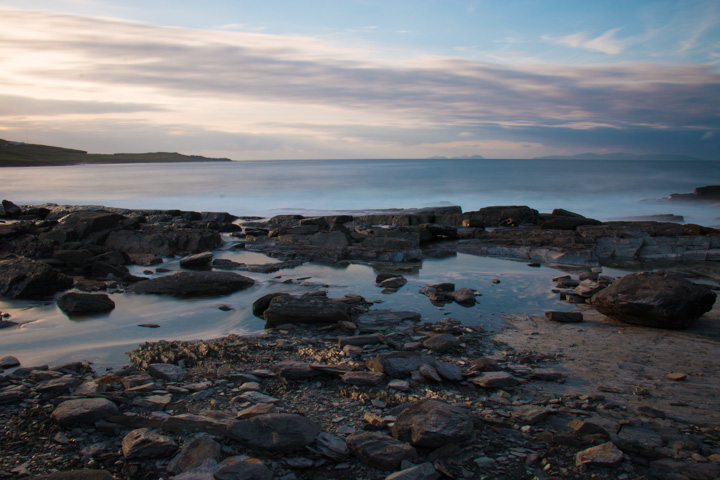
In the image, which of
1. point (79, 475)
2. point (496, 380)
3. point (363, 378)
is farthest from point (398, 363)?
point (79, 475)

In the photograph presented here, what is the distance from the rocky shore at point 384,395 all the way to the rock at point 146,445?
0.05 ft

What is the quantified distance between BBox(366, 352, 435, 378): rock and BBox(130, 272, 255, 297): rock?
562 centimetres

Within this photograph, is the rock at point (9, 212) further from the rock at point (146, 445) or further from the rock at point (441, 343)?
the rock at point (146, 445)

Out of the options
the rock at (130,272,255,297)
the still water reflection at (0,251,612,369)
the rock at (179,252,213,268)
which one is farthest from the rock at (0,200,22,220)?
the rock at (130,272,255,297)

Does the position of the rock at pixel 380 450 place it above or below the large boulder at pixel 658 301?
below

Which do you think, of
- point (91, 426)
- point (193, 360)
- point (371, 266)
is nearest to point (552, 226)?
A: point (371, 266)

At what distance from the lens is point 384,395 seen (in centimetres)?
481

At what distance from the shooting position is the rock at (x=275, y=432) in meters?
3.73

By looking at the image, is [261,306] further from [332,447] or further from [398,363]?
[332,447]

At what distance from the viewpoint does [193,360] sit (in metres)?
6.00

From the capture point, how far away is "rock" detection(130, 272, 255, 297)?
1009cm

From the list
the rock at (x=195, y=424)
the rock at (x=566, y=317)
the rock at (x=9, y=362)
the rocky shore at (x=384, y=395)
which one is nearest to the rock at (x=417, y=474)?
the rocky shore at (x=384, y=395)

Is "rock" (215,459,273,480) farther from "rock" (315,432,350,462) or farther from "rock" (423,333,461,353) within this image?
"rock" (423,333,461,353)

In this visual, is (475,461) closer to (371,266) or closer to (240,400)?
(240,400)
